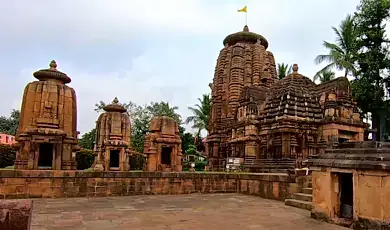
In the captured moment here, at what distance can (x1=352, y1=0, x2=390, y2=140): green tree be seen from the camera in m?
25.0

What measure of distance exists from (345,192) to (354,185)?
63cm

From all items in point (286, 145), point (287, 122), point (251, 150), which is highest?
point (287, 122)

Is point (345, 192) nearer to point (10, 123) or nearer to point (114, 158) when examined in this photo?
point (114, 158)

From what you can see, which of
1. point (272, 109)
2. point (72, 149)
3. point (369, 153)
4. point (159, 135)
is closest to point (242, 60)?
point (272, 109)

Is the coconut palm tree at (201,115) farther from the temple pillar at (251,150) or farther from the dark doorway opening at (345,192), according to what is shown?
the dark doorway opening at (345,192)

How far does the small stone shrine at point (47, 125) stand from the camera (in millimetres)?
13125

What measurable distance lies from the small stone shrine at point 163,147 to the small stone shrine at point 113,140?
1900mm

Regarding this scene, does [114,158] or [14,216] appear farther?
[114,158]

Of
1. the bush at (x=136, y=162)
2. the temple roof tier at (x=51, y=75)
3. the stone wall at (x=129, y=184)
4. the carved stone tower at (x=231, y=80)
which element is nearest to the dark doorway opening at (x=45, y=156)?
the temple roof tier at (x=51, y=75)

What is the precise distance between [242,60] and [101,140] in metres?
13.9

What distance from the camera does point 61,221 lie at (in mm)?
5840

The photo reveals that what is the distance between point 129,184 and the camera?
10859mm

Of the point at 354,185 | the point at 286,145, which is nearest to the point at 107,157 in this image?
the point at 286,145

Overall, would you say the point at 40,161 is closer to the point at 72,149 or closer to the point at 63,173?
the point at 72,149
